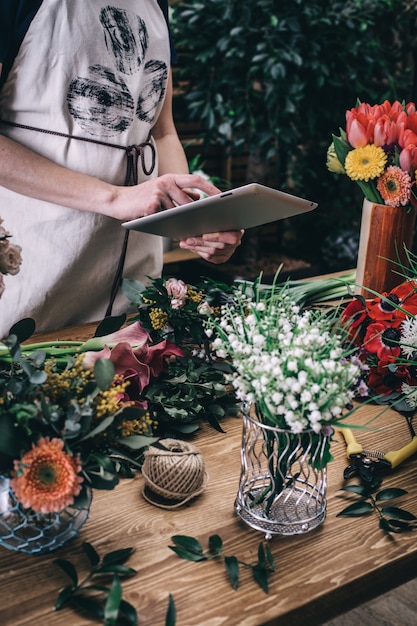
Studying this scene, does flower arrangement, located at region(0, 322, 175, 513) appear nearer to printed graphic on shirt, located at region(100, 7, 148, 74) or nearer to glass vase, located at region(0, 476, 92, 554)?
glass vase, located at region(0, 476, 92, 554)

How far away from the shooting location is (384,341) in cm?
122

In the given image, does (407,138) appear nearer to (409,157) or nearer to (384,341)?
(409,157)

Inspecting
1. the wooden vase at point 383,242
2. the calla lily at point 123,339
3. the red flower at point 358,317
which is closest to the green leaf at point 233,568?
the calla lily at point 123,339

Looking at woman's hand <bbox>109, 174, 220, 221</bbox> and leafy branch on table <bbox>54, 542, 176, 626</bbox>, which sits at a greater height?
woman's hand <bbox>109, 174, 220, 221</bbox>

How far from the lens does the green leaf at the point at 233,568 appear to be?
0.78m

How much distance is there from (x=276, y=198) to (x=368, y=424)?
1.34 ft

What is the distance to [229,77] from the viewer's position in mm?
3268

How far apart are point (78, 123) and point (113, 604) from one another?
107 centimetres

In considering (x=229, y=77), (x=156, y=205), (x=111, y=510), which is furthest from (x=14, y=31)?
(x=229, y=77)

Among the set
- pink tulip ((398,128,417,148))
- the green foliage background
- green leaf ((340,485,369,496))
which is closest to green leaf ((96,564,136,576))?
green leaf ((340,485,369,496))

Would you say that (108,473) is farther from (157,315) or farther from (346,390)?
(157,315)

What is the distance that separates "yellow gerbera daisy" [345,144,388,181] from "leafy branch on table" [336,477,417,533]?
70 cm

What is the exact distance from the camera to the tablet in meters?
1.07

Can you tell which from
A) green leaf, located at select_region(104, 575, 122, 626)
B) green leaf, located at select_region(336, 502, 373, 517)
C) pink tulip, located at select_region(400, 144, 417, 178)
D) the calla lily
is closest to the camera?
green leaf, located at select_region(104, 575, 122, 626)
